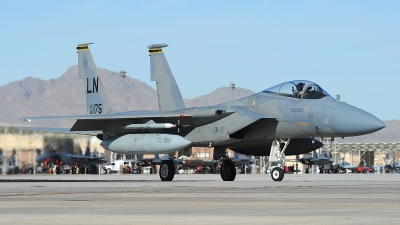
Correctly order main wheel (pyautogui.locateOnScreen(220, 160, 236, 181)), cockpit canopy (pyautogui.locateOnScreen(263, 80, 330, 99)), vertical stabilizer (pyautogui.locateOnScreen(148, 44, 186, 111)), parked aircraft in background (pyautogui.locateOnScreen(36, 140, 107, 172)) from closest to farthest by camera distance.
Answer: cockpit canopy (pyautogui.locateOnScreen(263, 80, 330, 99)), main wheel (pyautogui.locateOnScreen(220, 160, 236, 181)), vertical stabilizer (pyautogui.locateOnScreen(148, 44, 186, 111)), parked aircraft in background (pyautogui.locateOnScreen(36, 140, 107, 172))

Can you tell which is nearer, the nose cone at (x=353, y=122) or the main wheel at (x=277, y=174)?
the nose cone at (x=353, y=122)

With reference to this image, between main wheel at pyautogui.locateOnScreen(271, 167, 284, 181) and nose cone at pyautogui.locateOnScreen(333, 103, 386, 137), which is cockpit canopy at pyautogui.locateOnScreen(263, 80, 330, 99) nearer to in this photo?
nose cone at pyautogui.locateOnScreen(333, 103, 386, 137)

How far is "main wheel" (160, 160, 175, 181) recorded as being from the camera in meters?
25.8

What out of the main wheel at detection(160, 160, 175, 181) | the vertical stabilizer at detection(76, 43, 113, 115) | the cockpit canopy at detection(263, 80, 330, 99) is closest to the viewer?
the cockpit canopy at detection(263, 80, 330, 99)

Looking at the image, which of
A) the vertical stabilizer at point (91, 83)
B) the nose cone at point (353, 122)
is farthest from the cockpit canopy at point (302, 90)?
the vertical stabilizer at point (91, 83)

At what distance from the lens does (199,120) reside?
25219mm

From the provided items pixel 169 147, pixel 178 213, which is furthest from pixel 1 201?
pixel 169 147

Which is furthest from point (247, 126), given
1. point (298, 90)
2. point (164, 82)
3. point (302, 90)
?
point (164, 82)

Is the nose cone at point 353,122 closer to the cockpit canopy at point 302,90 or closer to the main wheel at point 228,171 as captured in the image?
the cockpit canopy at point 302,90

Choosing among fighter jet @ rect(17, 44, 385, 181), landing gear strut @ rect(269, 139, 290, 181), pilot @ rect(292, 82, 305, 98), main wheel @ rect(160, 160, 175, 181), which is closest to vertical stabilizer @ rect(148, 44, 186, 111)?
fighter jet @ rect(17, 44, 385, 181)

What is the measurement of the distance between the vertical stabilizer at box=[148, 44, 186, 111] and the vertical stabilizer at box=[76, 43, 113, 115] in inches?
88.0

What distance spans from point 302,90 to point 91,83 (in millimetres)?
10869

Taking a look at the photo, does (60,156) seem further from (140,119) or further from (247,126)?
(247,126)

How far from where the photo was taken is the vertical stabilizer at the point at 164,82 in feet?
98.5
